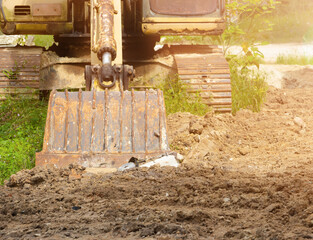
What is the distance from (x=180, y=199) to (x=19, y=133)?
299cm

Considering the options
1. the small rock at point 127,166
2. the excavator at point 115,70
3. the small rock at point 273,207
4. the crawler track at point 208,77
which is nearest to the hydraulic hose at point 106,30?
the excavator at point 115,70

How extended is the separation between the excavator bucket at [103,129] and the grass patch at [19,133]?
52 cm

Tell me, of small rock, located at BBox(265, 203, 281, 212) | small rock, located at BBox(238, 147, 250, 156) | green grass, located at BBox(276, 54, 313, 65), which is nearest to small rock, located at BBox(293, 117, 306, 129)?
small rock, located at BBox(238, 147, 250, 156)

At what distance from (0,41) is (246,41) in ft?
21.3

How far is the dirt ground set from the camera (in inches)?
118

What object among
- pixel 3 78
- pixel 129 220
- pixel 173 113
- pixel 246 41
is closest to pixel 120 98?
pixel 173 113

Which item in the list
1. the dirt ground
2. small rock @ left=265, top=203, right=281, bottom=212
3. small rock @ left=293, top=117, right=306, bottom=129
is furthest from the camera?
small rock @ left=293, top=117, right=306, bottom=129

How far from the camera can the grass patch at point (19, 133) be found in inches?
203

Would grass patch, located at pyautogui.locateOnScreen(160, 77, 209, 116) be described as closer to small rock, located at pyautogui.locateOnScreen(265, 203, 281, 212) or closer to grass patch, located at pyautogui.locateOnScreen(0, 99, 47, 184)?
grass patch, located at pyautogui.locateOnScreen(0, 99, 47, 184)

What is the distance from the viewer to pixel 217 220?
10.5 feet

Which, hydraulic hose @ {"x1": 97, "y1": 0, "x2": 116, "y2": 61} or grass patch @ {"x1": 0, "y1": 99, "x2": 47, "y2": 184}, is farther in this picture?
hydraulic hose @ {"x1": 97, "y1": 0, "x2": 116, "y2": 61}

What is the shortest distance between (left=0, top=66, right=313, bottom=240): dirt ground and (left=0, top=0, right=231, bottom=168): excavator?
0.33m

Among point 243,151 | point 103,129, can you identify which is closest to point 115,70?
point 103,129

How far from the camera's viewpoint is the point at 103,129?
15.8 ft
